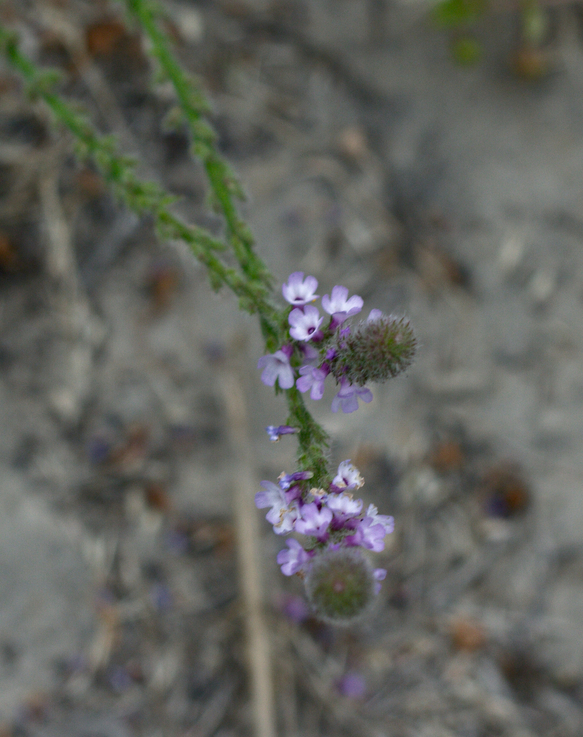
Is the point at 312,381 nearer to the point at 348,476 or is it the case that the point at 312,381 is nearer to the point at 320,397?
the point at 320,397

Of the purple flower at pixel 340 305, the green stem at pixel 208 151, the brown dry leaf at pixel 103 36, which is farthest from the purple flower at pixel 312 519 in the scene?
the brown dry leaf at pixel 103 36

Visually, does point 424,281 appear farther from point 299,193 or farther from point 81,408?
point 81,408

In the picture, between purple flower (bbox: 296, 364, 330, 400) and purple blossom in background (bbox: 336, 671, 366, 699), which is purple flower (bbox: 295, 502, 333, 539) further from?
purple blossom in background (bbox: 336, 671, 366, 699)

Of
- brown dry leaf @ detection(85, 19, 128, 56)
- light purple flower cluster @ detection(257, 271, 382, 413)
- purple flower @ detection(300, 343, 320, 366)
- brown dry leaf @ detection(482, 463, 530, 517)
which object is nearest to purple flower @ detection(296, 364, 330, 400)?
light purple flower cluster @ detection(257, 271, 382, 413)

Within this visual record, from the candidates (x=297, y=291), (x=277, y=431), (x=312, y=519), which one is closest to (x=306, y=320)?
(x=297, y=291)

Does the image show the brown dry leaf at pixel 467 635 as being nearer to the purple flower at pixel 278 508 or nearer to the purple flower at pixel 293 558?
the purple flower at pixel 293 558

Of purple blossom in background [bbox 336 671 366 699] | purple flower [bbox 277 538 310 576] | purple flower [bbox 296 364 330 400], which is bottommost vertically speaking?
purple flower [bbox 277 538 310 576]

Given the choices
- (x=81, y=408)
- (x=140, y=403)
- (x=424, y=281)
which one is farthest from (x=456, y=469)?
(x=81, y=408)
